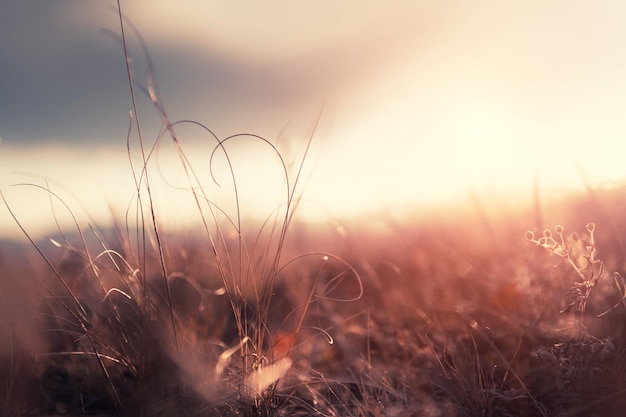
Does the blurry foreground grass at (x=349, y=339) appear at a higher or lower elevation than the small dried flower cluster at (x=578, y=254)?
lower

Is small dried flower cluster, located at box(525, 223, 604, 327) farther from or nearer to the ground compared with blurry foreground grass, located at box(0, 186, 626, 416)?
farther from the ground

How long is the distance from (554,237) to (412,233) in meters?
1.78

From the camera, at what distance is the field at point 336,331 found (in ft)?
6.06

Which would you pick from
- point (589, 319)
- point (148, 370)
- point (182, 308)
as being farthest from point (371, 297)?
point (148, 370)

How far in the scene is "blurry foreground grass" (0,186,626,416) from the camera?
184cm

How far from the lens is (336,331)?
2.57 meters

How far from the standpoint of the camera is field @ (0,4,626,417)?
1.85 m

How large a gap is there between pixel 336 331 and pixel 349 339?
0.07 m

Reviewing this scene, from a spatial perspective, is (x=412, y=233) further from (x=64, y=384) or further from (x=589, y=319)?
(x=64, y=384)

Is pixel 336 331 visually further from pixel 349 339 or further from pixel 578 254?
pixel 578 254

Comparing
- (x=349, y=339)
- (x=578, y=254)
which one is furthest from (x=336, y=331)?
(x=578, y=254)

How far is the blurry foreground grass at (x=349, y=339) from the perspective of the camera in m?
1.84

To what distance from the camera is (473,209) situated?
336cm

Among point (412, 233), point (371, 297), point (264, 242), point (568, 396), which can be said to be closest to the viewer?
point (568, 396)
